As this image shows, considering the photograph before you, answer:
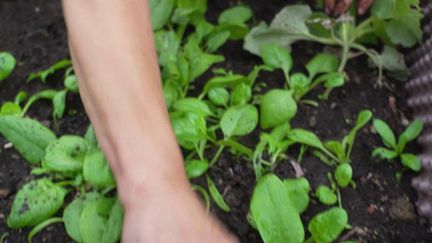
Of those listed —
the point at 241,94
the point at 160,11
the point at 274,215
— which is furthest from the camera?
the point at 160,11

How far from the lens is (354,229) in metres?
0.93

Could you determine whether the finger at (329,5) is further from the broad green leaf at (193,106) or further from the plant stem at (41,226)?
the plant stem at (41,226)

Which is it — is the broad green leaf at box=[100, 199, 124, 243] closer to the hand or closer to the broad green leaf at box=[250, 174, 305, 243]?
the broad green leaf at box=[250, 174, 305, 243]

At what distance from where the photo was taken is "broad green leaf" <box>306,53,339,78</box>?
3.66 feet

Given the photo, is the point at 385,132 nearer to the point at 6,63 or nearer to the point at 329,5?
the point at 329,5

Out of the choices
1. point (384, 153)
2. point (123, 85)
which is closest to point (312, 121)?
point (384, 153)

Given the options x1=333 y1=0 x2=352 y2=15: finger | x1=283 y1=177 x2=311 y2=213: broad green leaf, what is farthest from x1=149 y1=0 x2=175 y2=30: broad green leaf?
x1=283 y1=177 x2=311 y2=213: broad green leaf

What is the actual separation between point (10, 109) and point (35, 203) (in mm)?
211

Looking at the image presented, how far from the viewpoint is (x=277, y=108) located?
1.01 m

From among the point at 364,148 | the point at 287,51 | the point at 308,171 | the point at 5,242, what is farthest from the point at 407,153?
the point at 5,242

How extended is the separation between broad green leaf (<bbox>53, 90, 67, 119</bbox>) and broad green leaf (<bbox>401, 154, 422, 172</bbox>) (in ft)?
1.89

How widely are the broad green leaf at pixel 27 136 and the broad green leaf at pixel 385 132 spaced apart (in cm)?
53

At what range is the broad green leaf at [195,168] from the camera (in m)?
0.95

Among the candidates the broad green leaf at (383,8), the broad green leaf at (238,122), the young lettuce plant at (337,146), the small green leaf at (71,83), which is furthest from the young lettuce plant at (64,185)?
the broad green leaf at (383,8)
